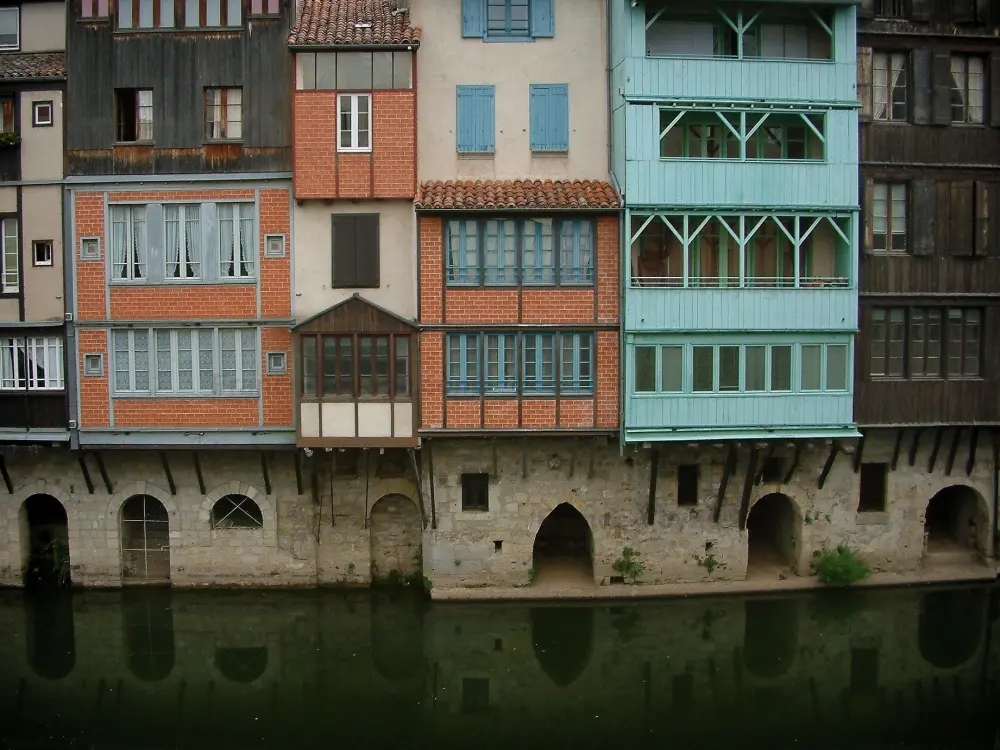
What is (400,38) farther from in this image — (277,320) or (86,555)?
(86,555)

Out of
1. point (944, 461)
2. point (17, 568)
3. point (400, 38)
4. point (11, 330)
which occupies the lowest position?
point (17, 568)

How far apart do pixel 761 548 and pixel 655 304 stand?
8340 mm

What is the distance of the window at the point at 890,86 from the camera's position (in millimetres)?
23641

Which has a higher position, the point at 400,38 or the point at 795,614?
the point at 400,38

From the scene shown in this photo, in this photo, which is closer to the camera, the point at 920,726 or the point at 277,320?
the point at 920,726

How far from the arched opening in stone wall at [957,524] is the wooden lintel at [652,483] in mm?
7465

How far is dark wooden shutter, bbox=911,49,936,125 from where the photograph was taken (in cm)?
2347

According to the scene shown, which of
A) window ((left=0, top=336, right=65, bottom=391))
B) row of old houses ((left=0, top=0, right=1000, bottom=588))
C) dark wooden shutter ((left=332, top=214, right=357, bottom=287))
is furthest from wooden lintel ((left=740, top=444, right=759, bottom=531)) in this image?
window ((left=0, top=336, right=65, bottom=391))

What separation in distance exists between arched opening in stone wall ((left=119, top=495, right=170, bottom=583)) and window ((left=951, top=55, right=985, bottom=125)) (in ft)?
73.7

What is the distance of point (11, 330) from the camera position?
77.5ft

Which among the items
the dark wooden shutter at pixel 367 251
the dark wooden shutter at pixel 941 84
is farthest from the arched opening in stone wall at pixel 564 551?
the dark wooden shutter at pixel 941 84

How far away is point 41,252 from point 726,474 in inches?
694

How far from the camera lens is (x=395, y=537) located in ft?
82.1

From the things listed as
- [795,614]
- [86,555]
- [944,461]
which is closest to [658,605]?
[795,614]
